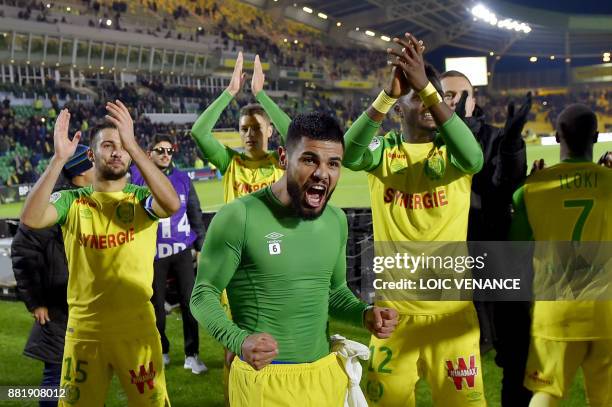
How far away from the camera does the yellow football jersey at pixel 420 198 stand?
132 inches

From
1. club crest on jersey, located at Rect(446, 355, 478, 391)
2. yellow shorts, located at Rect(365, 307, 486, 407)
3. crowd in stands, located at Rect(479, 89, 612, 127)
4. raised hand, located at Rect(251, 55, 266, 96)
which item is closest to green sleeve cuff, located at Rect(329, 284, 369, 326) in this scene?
yellow shorts, located at Rect(365, 307, 486, 407)

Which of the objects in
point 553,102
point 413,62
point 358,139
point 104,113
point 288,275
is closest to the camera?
point 288,275

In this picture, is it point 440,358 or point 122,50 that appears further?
point 122,50

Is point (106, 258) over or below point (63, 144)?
below

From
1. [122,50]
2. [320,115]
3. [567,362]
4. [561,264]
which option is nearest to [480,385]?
[567,362]

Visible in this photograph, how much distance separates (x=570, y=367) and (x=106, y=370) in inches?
92.0

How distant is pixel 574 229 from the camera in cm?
340

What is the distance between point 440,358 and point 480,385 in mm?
229

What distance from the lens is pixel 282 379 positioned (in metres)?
2.51

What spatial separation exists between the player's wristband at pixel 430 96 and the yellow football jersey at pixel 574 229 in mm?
839

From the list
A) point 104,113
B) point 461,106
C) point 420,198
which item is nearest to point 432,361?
point 420,198

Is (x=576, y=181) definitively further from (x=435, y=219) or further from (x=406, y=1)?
(x=406, y=1)

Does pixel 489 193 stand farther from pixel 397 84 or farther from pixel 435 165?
pixel 397 84

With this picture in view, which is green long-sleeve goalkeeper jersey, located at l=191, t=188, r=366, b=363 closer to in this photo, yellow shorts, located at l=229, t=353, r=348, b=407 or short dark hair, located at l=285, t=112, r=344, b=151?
yellow shorts, located at l=229, t=353, r=348, b=407
